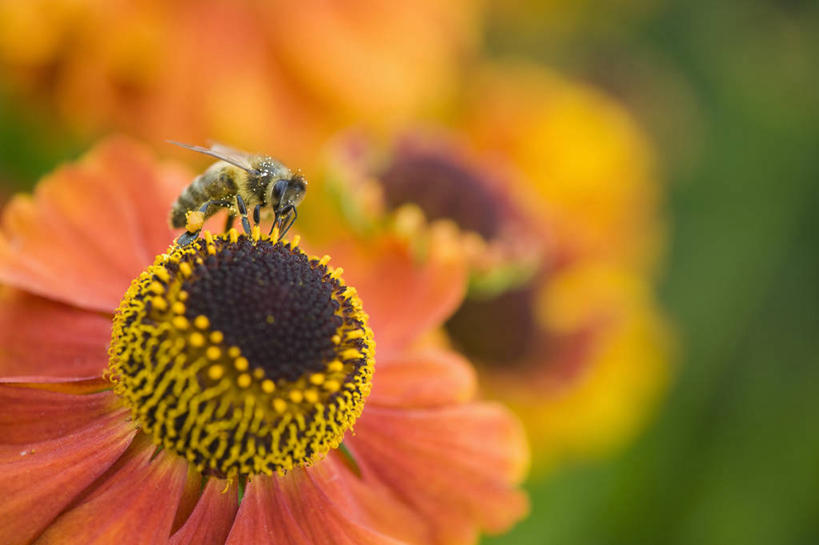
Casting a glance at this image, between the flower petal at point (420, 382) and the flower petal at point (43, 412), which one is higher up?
the flower petal at point (420, 382)

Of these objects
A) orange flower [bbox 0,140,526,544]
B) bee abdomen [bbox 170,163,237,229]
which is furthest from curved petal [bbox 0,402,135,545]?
bee abdomen [bbox 170,163,237,229]

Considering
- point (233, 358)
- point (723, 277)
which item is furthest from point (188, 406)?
point (723, 277)

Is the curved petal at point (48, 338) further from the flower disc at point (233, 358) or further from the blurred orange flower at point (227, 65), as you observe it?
the blurred orange flower at point (227, 65)

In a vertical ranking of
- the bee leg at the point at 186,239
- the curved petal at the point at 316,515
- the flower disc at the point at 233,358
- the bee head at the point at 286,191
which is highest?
the bee head at the point at 286,191

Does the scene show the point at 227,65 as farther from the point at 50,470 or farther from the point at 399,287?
the point at 50,470

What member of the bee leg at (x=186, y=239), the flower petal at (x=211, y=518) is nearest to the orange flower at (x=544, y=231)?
the bee leg at (x=186, y=239)

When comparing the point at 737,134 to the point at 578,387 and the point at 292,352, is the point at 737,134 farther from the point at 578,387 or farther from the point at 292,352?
the point at 292,352

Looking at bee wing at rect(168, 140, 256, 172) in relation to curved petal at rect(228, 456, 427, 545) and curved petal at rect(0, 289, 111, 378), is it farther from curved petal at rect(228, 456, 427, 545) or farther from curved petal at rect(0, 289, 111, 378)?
curved petal at rect(228, 456, 427, 545)
